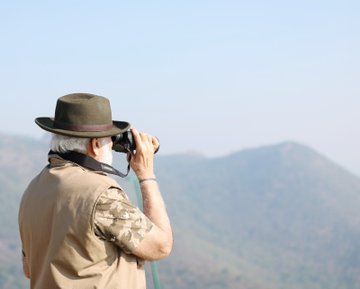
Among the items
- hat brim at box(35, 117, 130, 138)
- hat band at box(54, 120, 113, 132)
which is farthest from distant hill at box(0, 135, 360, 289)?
hat band at box(54, 120, 113, 132)

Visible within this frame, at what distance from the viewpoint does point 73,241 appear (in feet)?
9.08

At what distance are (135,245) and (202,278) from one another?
115 meters

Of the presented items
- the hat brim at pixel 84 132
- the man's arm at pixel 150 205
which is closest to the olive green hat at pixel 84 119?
the hat brim at pixel 84 132

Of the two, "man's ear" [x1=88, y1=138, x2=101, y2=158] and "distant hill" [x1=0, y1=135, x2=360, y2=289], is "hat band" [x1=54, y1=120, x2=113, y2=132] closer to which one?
"man's ear" [x1=88, y1=138, x2=101, y2=158]

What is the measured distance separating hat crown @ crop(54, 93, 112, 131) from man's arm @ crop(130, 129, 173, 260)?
0.15 meters

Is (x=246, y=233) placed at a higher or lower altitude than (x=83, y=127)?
lower

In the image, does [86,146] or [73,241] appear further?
[86,146]

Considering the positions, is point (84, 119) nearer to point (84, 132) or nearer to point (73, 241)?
point (84, 132)

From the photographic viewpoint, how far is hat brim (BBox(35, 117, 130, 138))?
287 centimetres

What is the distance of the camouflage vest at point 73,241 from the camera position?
276 cm

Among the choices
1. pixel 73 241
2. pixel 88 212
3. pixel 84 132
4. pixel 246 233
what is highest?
pixel 84 132

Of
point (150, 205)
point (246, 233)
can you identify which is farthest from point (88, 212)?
point (246, 233)

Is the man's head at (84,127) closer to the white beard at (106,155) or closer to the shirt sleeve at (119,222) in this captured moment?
the white beard at (106,155)

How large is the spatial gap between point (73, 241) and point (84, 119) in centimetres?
46
